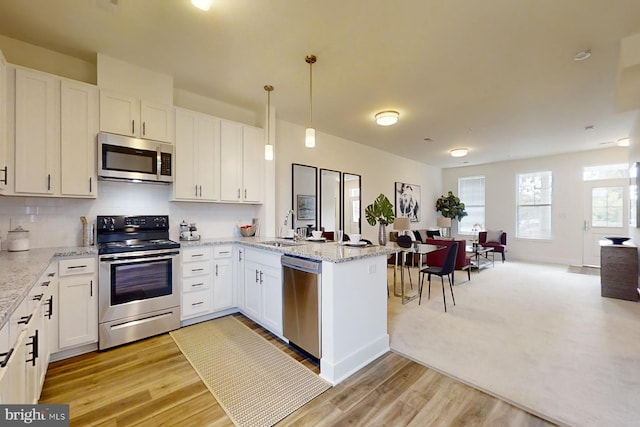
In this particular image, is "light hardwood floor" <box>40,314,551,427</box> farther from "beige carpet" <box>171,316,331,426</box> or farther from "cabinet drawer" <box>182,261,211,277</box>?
"cabinet drawer" <box>182,261,211,277</box>

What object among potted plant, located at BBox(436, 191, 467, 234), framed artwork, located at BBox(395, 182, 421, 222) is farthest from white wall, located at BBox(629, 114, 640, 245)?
framed artwork, located at BBox(395, 182, 421, 222)

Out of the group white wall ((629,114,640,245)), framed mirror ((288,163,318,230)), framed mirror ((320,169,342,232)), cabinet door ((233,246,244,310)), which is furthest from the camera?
framed mirror ((320,169,342,232))

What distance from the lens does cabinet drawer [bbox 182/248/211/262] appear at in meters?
3.13

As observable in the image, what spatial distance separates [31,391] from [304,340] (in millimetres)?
1751

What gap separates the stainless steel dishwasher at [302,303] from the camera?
229 centimetres

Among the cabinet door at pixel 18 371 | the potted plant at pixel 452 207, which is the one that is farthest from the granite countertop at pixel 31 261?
the potted plant at pixel 452 207

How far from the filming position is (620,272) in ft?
14.0

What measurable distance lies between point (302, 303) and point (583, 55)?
3.75 meters

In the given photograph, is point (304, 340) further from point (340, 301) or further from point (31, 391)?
point (31, 391)

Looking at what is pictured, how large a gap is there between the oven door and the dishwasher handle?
136cm

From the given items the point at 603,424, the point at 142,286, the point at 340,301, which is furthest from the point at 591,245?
the point at 142,286

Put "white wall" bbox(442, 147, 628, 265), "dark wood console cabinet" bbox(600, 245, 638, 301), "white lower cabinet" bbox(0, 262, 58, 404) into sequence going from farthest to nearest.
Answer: "white wall" bbox(442, 147, 628, 265) < "dark wood console cabinet" bbox(600, 245, 638, 301) < "white lower cabinet" bbox(0, 262, 58, 404)

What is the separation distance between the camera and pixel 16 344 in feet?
3.97

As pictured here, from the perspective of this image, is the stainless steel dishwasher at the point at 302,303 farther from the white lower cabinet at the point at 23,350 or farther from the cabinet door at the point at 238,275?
the white lower cabinet at the point at 23,350
